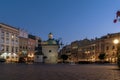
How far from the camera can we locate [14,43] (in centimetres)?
12950

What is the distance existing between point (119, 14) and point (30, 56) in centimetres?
12816

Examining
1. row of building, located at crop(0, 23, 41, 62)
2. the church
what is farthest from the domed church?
row of building, located at crop(0, 23, 41, 62)

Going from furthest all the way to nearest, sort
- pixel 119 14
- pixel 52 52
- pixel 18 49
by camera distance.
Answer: pixel 18 49 < pixel 52 52 < pixel 119 14

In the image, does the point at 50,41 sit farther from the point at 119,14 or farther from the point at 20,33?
the point at 119,14

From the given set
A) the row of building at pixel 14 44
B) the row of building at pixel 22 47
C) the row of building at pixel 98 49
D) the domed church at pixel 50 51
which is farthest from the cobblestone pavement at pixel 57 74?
the row of building at pixel 98 49

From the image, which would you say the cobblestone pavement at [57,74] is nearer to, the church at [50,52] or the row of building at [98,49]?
the church at [50,52]

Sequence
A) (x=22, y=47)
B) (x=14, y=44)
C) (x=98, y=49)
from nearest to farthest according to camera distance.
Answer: (x=14, y=44) < (x=22, y=47) < (x=98, y=49)

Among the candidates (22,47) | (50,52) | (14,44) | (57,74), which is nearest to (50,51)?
(50,52)

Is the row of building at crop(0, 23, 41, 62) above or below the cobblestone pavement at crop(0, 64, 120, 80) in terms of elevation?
above

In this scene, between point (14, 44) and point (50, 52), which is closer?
point (50, 52)

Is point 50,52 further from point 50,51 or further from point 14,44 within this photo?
point 14,44

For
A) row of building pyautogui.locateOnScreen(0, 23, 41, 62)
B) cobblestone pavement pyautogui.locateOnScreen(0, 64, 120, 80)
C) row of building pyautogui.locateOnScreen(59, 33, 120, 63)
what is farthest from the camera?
row of building pyautogui.locateOnScreen(59, 33, 120, 63)

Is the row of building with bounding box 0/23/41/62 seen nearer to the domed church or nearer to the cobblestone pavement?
the domed church

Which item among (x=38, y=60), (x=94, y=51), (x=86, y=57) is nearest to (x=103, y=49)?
(x=94, y=51)
